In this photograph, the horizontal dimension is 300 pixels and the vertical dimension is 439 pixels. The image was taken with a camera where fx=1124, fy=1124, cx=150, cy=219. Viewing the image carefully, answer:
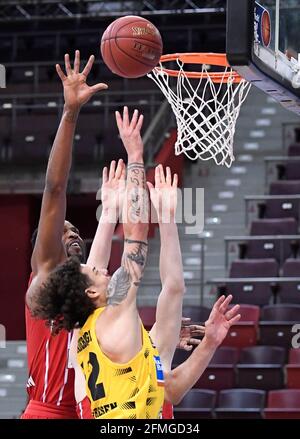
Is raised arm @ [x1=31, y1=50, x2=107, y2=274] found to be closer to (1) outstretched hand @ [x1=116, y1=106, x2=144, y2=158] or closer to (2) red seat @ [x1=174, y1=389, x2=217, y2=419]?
(1) outstretched hand @ [x1=116, y1=106, x2=144, y2=158]

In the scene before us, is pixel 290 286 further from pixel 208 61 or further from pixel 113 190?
pixel 113 190

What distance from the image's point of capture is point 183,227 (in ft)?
36.9

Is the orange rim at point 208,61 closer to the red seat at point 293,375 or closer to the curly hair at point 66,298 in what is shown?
the curly hair at point 66,298

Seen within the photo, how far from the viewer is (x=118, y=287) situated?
3.66 m

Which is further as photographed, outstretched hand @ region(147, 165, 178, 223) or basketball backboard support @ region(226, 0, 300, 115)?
basketball backboard support @ region(226, 0, 300, 115)

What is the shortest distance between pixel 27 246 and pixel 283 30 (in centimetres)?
781

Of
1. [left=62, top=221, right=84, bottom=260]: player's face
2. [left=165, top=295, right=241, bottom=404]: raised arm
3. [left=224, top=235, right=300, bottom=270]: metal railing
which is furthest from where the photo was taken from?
[left=224, top=235, right=300, bottom=270]: metal railing

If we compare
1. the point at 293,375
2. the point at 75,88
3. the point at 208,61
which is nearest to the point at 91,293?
the point at 75,88

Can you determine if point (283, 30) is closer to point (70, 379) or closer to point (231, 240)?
point (70, 379)

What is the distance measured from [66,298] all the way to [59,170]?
0.49m

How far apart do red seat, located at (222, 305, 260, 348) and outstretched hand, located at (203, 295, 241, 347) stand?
5380 mm

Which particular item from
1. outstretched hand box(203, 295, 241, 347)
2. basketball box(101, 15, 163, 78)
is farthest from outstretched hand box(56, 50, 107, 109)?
basketball box(101, 15, 163, 78)

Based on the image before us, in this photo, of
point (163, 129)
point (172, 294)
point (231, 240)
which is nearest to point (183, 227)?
point (231, 240)

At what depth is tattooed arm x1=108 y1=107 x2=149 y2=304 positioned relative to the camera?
3658mm
